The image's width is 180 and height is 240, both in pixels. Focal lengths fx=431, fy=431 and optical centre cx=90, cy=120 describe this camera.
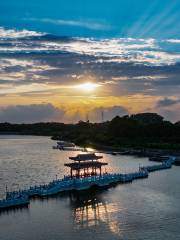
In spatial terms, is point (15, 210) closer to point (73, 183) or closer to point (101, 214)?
point (101, 214)

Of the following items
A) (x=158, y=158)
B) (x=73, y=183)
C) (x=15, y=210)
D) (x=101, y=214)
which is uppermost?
(x=158, y=158)

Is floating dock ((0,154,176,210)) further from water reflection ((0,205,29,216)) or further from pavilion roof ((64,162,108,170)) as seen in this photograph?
water reflection ((0,205,29,216))

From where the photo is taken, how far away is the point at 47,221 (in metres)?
37.7

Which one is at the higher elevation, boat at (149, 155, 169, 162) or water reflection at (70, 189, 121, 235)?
boat at (149, 155, 169, 162)

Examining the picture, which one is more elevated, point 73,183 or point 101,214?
point 73,183

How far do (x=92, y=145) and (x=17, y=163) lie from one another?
4692cm

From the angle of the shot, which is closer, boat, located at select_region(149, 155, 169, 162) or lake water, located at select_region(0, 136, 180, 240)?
lake water, located at select_region(0, 136, 180, 240)

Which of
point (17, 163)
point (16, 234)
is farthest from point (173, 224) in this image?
point (17, 163)

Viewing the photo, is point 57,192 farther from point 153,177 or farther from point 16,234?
point 153,177

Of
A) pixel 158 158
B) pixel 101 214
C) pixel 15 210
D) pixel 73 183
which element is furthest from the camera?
pixel 158 158

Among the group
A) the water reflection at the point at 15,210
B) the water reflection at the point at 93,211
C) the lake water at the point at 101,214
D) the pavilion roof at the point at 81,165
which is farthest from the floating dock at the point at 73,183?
the water reflection at the point at 93,211

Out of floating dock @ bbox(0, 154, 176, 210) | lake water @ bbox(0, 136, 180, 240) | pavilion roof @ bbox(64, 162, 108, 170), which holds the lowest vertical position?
lake water @ bbox(0, 136, 180, 240)

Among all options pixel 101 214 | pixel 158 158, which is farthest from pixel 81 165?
pixel 158 158

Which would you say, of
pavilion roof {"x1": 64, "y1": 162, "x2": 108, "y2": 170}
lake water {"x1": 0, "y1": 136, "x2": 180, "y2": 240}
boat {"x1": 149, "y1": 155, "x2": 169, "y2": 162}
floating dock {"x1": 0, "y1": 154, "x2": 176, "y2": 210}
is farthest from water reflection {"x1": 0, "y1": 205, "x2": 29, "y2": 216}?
boat {"x1": 149, "y1": 155, "x2": 169, "y2": 162}
